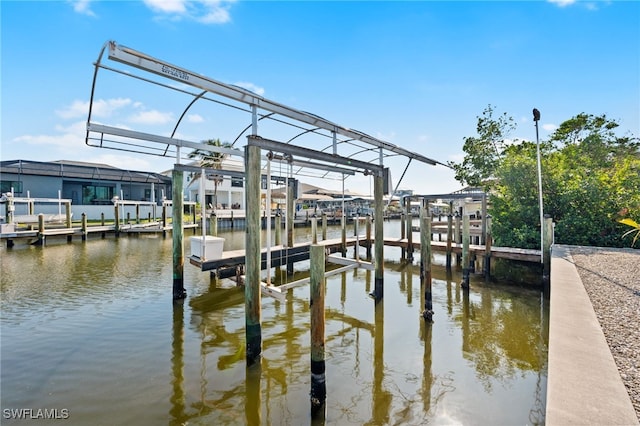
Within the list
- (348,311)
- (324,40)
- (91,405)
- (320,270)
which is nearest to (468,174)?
(324,40)

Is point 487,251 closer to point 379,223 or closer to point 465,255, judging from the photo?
point 465,255

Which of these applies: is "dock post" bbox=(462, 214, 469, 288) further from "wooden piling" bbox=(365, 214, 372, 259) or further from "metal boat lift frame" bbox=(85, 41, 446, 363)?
"wooden piling" bbox=(365, 214, 372, 259)

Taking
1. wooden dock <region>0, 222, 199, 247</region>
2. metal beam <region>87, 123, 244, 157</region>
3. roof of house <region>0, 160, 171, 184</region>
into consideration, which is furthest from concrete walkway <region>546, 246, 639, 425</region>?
roof of house <region>0, 160, 171, 184</region>

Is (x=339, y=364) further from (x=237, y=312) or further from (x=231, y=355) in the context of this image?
(x=237, y=312)

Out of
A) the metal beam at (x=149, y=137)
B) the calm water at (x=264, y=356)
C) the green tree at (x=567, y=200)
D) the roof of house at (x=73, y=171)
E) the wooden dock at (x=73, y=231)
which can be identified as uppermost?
the roof of house at (x=73, y=171)

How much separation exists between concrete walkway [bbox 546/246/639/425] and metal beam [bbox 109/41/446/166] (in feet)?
17.9

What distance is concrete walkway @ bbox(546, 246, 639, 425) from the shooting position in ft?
7.91

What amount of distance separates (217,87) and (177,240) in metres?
5.01

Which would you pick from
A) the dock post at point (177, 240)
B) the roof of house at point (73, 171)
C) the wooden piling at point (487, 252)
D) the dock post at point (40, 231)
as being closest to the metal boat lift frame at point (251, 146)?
the dock post at point (177, 240)

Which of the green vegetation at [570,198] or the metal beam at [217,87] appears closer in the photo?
the metal beam at [217,87]

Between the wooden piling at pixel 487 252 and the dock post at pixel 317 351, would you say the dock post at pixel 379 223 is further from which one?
the wooden piling at pixel 487 252

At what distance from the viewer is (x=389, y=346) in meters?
6.31

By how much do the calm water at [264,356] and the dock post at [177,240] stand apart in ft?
1.45

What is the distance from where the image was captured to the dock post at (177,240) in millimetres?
8688
